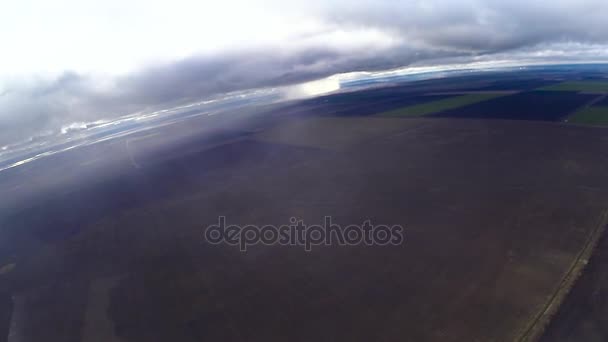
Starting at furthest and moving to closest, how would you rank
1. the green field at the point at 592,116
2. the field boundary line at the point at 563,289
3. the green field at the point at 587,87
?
the green field at the point at 587,87 < the green field at the point at 592,116 < the field boundary line at the point at 563,289

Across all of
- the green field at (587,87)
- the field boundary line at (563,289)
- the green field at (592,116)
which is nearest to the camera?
the field boundary line at (563,289)

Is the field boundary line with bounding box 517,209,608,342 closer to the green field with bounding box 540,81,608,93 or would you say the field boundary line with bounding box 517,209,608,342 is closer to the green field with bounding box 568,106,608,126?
the green field with bounding box 568,106,608,126

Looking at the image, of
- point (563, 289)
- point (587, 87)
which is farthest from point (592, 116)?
point (587, 87)

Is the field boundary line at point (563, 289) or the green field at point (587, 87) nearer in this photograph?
the field boundary line at point (563, 289)

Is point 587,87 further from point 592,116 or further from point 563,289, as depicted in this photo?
point 563,289

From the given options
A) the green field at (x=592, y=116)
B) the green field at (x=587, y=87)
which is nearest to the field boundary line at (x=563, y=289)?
the green field at (x=592, y=116)

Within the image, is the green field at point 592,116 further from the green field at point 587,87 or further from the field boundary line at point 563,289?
the field boundary line at point 563,289

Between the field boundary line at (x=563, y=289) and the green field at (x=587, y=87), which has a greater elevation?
the green field at (x=587, y=87)

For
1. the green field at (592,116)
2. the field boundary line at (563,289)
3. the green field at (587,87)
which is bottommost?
the field boundary line at (563,289)

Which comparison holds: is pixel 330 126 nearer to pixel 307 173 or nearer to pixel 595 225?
pixel 307 173
